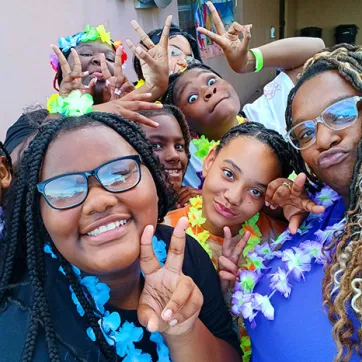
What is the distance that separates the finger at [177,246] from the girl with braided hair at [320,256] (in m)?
0.35

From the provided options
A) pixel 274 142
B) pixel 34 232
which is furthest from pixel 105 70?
Answer: pixel 34 232

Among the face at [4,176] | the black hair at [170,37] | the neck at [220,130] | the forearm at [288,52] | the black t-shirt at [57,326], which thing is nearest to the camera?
→ the black t-shirt at [57,326]

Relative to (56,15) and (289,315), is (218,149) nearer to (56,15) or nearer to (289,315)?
(289,315)

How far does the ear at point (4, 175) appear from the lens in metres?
1.41

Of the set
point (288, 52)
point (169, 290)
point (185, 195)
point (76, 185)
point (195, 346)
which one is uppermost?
point (76, 185)

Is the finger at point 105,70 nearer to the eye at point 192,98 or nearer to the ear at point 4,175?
the eye at point 192,98

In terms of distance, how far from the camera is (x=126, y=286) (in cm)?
125

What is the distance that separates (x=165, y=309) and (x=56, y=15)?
9.84 ft

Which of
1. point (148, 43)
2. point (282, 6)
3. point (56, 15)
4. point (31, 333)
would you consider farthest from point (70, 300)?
point (282, 6)

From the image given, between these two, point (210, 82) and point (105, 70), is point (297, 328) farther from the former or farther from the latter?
point (105, 70)

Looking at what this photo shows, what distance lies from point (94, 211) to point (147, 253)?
0.61 ft

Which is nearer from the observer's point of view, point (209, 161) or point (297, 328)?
point (297, 328)

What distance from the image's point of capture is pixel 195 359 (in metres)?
1.20

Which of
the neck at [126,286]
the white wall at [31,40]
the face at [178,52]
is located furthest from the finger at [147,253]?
the white wall at [31,40]
